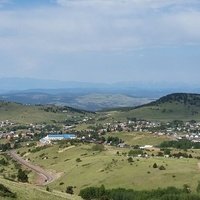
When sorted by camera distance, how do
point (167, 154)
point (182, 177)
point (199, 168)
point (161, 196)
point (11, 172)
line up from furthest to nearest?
point (167, 154)
point (11, 172)
point (199, 168)
point (182, 177)
point (161, 196)

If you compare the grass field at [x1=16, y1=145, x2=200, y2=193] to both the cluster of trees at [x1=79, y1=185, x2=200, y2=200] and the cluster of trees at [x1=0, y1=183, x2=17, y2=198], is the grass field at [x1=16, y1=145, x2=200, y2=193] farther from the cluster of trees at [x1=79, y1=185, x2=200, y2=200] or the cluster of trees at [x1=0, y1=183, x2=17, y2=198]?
the cluster of trees at [x1=0, y1=183, x2=17, y2=198]

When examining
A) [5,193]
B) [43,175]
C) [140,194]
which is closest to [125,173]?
[140,194]

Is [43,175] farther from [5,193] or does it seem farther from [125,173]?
[5,193]

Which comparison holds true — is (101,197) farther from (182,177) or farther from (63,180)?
(63,180)

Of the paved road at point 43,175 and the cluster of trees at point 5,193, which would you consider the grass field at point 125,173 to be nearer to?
the paved road at point 43,175

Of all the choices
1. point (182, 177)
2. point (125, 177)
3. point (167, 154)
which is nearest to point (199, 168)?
point (182, 177)

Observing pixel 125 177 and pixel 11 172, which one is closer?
pixel 125 177

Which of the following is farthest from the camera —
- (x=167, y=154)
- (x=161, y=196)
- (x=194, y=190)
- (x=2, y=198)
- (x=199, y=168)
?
(x=167, y=154)

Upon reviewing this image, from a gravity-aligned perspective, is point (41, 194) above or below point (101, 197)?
above
